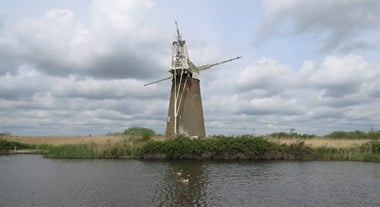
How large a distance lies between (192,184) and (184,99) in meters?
20.1

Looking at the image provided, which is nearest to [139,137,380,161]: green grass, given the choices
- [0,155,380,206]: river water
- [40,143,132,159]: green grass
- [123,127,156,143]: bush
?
[40,143,132,159]: green grass

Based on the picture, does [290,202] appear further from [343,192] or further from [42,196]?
[42,196]

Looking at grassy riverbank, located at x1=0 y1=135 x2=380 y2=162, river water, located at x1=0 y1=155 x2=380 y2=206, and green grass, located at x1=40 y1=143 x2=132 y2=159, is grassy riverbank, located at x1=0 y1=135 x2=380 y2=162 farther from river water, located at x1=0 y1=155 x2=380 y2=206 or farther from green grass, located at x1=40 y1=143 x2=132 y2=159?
river water, located at x1=0 y1=155 x2=380 y2=206

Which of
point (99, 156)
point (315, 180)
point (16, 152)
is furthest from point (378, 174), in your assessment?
point (16, 152)

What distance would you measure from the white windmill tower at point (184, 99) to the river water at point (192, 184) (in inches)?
356

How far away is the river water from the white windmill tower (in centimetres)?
905

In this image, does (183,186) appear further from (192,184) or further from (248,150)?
(248,150)

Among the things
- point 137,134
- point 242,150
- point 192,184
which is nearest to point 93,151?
point 137,134

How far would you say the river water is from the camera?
17736mm

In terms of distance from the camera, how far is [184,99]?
4131 centimetres

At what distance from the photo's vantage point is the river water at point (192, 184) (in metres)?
17.7

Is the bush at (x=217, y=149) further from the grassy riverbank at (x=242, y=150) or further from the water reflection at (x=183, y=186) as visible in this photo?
the water reflection at (x=183, y=186)

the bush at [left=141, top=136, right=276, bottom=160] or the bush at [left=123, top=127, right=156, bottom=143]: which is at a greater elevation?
the bush at [left=123, top=127, right=156, bottom=143]

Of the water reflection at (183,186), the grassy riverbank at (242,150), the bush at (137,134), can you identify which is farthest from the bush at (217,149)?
the water reflection at (183,186)
